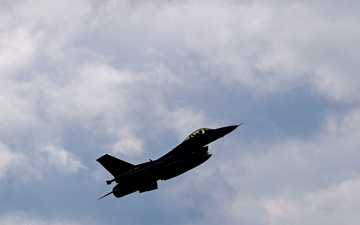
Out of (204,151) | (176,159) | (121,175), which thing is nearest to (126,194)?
(121,175)

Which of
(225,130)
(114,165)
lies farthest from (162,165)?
(225,130)

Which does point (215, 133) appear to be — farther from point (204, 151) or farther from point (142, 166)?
point (142, 166)

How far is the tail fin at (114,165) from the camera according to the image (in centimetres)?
6841

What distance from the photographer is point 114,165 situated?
227ft

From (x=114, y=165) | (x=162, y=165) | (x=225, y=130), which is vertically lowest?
(x=162, y=165)

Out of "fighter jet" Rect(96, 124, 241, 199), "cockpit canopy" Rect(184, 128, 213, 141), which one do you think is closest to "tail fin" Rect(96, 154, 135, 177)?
"fighter jet" Rect(96, 124, 241, 199)

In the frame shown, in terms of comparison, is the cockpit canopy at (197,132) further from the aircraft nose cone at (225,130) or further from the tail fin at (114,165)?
the tail fin at (114,165)

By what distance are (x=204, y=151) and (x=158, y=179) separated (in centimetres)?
783

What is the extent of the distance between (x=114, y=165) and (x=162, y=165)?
748 cm

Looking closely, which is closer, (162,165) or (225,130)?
(162,165)

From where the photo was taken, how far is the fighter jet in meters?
66.5

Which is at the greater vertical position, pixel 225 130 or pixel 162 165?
pixel 225 130

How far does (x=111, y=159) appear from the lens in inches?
2739

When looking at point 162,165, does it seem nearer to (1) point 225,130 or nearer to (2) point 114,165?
(2) point 114,165
